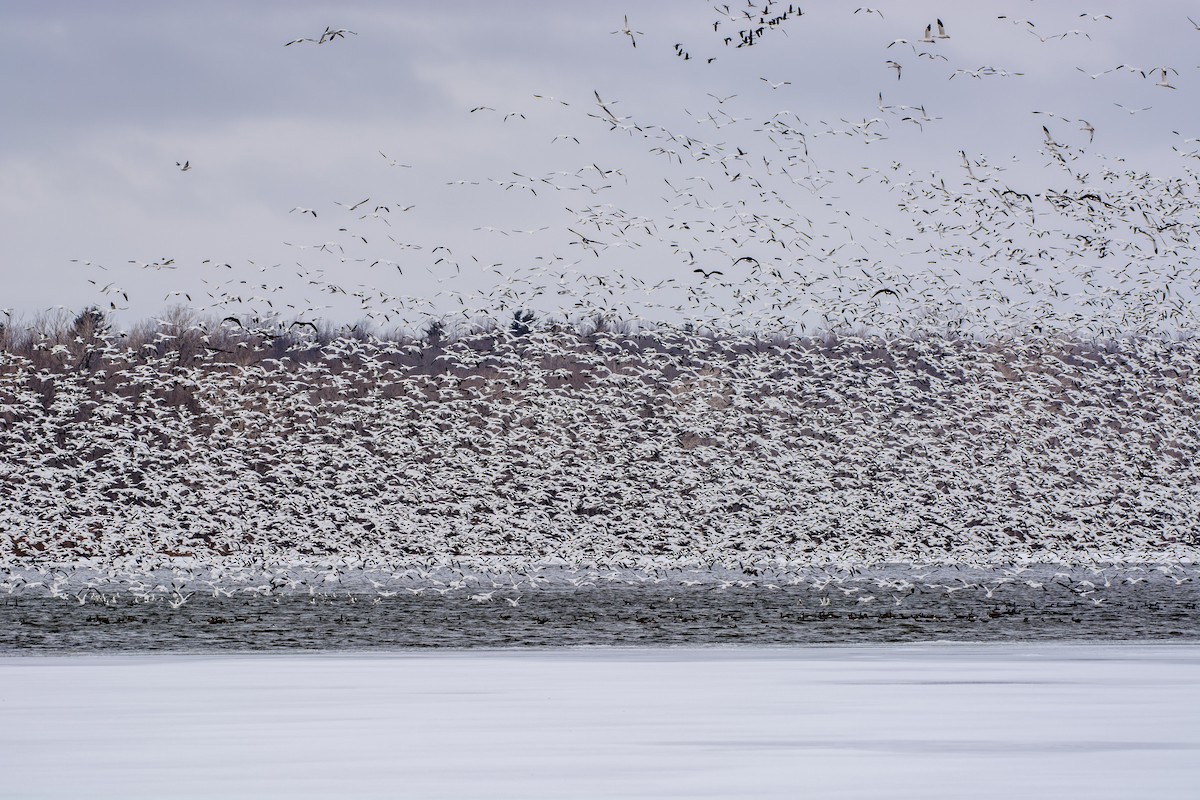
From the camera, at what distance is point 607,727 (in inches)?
528

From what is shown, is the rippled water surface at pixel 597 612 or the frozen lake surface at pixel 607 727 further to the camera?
the rippled water surface at pixel 597 612

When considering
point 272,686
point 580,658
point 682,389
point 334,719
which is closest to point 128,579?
point 580,658

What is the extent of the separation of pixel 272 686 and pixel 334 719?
2.71 metres

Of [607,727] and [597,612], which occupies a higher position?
[607,727]

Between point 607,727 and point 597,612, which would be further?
point 597,612

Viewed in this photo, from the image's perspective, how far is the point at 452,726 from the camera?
44.5 feet

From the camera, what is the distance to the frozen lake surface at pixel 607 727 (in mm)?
10844

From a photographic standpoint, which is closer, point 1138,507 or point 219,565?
point 219,565

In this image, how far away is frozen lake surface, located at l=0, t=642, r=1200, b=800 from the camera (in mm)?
10844

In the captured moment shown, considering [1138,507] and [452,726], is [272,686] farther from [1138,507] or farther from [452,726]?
[1138,507]

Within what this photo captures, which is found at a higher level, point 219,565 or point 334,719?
point 334,719

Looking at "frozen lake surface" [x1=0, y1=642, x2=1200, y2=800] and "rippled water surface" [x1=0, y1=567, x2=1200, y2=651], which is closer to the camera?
"frozen lake surface" [x1=0, y1=642, x2=1200, y2=800]

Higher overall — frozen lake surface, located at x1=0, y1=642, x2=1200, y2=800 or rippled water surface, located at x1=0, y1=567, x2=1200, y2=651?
frozen lake surface, located at x1=0, y1=642, x2=1200, y2=800

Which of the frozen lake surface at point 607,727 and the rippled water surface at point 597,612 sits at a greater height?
the frozen lake surface at point 607,727
